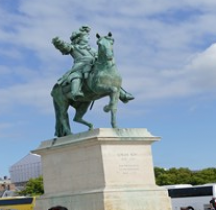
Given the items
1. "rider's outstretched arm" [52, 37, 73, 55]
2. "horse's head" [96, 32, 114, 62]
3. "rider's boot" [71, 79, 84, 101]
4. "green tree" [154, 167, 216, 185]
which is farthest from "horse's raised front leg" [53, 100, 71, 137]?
"green tree" [154, 167, 216, 185]

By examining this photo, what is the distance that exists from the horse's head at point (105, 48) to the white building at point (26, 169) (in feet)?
479

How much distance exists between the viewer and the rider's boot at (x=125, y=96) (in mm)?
21281

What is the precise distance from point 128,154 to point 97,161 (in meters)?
1.19

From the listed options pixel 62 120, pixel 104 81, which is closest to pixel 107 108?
pixel 104 81

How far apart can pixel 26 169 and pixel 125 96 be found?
158m

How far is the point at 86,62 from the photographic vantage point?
21188 millimetres

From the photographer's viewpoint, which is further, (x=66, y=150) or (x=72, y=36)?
(x=72, y=36)

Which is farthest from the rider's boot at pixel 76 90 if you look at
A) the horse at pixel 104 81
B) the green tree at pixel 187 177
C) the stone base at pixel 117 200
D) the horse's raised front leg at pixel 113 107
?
the green tree at pixel 187 177

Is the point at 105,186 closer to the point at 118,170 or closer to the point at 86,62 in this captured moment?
the point at 118,170

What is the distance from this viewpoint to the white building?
170m

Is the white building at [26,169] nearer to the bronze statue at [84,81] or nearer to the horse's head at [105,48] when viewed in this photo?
the bronze statue at [84,81]

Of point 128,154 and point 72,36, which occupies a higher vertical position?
point 72,36

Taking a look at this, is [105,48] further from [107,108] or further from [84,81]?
[107,108]

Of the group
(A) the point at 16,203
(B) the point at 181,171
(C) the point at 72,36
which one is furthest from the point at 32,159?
(C) the point at 72,36
